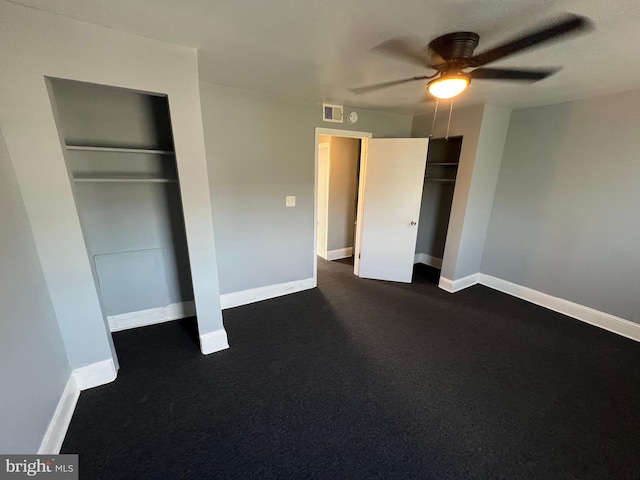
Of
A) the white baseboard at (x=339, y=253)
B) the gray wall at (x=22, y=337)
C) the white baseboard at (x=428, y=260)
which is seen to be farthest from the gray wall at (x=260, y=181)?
the white baseboard at (x=428, y=260)

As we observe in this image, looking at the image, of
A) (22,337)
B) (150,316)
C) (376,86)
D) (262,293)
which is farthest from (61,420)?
(376,86)

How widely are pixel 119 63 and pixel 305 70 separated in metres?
1.18

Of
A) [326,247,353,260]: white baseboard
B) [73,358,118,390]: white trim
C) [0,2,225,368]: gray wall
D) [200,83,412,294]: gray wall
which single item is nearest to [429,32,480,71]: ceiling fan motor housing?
[0,2,225,368]: gray wall

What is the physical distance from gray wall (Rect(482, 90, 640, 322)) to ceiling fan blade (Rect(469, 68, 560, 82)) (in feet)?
5.28

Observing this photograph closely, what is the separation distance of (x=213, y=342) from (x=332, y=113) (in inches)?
107

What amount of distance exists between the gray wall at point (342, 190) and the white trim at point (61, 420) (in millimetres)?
3483

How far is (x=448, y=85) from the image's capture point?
1.55 meters

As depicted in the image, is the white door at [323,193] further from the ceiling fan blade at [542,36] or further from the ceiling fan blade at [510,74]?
the ceiling fan blade at [542,36]

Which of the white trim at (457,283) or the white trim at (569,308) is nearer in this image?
the white trim at (569,308)

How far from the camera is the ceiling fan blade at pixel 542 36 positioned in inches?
41.7

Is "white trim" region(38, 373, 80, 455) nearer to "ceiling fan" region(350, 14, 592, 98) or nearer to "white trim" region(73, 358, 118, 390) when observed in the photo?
"white trim" region(73, 358, 118, 390)

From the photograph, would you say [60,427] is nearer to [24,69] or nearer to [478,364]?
[24,69]

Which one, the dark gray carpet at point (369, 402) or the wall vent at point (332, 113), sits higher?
the wall vent at point (332, 113)

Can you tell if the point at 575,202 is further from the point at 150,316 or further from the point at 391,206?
the point at 150,316
